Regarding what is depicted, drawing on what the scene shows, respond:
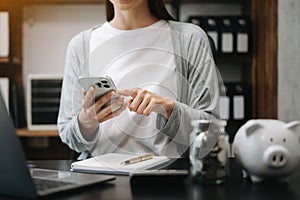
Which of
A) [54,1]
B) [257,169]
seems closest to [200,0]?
[54,1]

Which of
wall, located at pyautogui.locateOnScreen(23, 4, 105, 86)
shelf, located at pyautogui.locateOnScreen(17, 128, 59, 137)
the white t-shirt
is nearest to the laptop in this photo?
the white t-shirt

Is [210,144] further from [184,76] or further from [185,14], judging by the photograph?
[185,14]

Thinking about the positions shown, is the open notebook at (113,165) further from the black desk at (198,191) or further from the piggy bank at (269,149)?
the piggy bank at (269,149)

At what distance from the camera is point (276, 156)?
2.68ft

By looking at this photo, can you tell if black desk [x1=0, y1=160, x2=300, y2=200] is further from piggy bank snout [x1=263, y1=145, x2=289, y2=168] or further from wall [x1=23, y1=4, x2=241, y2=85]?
wall [x1=23, y1=4, x2=241, y2=85]

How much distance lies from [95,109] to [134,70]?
0.35 meters

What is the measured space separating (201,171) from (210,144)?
0.18 ft

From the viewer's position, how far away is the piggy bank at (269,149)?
0.82 m

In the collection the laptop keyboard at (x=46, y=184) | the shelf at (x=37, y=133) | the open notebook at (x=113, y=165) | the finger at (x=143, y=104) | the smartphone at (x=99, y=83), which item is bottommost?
the shelf at (x=37, y=133)

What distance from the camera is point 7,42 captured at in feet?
8.77

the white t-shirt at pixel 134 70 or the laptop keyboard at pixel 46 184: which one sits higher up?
the white t-shirt at pixel 134 70

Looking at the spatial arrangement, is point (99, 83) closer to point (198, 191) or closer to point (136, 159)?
point (136, 159)

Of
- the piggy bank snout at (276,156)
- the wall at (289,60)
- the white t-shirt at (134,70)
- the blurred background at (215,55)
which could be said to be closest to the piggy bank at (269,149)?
the piggy bank snout at (276,156)

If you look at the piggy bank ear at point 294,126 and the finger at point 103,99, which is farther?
the finger at point 103,99
